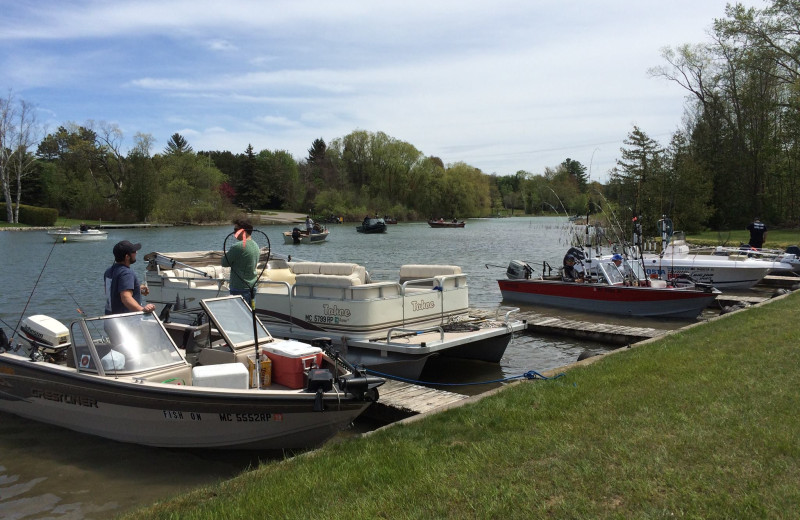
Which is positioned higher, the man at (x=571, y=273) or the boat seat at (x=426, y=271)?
the boat seat at (x=426, y=271)

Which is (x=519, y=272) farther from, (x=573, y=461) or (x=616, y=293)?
(x=573, y=461)

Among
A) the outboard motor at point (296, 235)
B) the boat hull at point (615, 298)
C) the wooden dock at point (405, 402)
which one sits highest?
the outboard motor at point (296, 235)

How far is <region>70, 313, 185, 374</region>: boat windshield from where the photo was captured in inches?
299

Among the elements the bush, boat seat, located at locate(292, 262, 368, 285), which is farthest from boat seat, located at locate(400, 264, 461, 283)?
the bush

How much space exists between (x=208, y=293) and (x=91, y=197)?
3440 inches

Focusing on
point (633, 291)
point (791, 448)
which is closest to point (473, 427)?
point (791, 448)

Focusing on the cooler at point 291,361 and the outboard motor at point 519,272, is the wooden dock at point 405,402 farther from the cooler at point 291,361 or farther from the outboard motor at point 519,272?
the outboard motor at point 519,272

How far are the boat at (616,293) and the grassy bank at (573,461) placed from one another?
10.1 m

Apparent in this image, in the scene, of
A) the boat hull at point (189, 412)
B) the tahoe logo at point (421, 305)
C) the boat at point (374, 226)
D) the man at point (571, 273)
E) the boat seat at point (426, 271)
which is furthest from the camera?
the boat at point (374, 226)

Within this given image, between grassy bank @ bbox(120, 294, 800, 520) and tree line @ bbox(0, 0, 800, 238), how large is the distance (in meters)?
11.5

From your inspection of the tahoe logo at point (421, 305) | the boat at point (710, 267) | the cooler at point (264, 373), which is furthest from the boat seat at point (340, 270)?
the boat at point (710, 267)

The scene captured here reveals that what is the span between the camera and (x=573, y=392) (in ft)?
24.0

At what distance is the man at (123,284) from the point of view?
8352mm

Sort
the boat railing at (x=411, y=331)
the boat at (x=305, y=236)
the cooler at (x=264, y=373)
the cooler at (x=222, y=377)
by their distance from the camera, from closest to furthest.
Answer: the cooler at (x=222, y=377), the cooler at (x=264, y=373), the boat railing at (x=411, y=331), the boat at (x=305, y=236)
